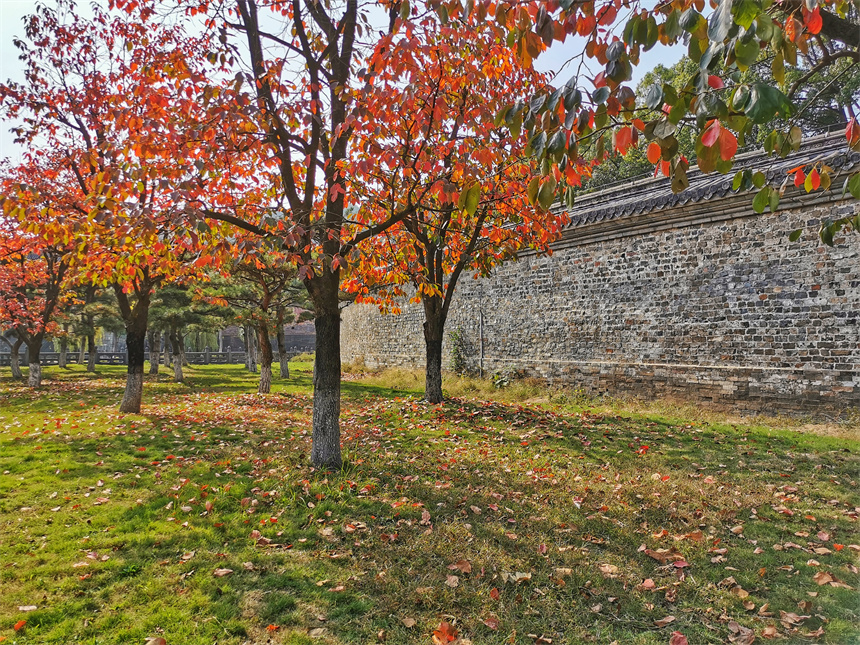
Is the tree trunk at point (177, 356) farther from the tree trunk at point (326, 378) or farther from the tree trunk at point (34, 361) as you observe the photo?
the tree trunk at point (326, 378)

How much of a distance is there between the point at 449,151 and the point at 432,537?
167 inches

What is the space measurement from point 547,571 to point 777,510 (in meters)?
2.71

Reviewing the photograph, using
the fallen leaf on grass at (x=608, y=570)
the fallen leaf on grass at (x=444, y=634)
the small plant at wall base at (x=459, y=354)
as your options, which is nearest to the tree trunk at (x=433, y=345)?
the small plant at wall base at (x=459, y=354)

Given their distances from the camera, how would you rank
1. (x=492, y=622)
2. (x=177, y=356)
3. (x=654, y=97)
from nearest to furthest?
1. (x=654, y=97)
2. (x=492, y=622)
3. (x=177, y=356)

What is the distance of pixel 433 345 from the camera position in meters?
9.80

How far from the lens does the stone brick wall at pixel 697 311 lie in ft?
26.1

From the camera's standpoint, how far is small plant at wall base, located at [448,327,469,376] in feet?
47.5

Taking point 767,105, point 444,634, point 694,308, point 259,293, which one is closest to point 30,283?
point 259,293

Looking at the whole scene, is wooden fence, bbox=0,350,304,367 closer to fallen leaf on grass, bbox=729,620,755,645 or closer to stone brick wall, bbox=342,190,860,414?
stone brick wall, bbox=342,190,860,414

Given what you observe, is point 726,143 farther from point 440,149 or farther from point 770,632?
point 440,149

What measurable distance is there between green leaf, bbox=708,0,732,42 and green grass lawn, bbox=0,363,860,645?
9.88 ft

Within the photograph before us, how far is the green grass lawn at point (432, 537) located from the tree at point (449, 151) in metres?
2.58

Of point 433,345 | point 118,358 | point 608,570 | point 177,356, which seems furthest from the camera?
point 118,358

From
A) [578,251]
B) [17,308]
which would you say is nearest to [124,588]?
[578,251]
